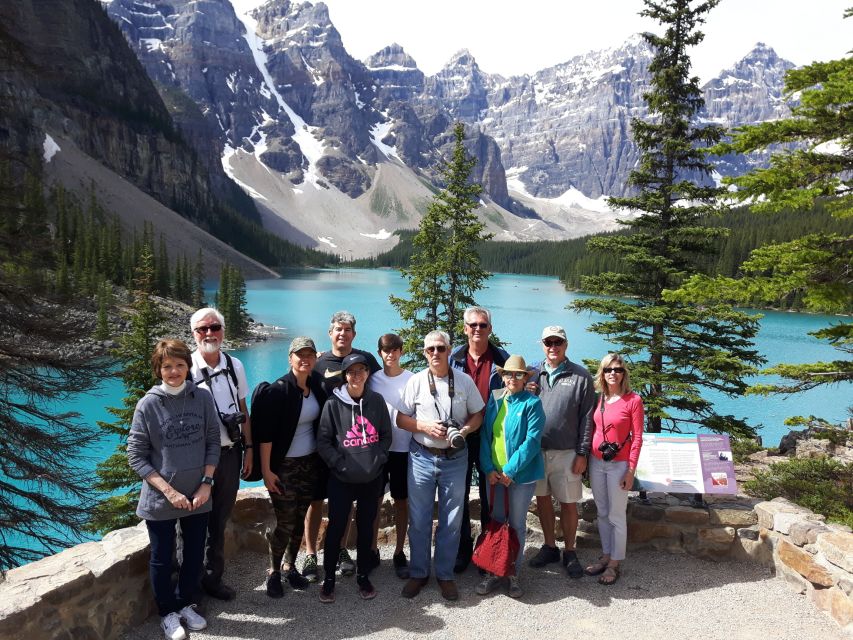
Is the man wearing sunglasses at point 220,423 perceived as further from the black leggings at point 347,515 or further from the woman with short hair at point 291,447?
the black leggings at point 347,515

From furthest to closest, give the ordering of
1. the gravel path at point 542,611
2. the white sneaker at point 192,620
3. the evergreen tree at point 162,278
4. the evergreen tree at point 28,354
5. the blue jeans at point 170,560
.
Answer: the evergreen tree at point 162,278, the evergreen tree at point 28,354, the gravel path at point 542,611, the white sneaker at point 192,620, the blue jeans at point 170,560

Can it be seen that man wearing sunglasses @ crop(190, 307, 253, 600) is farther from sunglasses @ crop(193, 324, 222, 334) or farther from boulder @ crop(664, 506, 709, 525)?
boulder @ crop(664, 506, 709, 525)

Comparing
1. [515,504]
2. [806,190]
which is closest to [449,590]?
[515,504]

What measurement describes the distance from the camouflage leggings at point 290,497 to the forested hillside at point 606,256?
1763 centimetres

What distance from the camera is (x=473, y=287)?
14586mm

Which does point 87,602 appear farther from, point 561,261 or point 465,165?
point 561,261

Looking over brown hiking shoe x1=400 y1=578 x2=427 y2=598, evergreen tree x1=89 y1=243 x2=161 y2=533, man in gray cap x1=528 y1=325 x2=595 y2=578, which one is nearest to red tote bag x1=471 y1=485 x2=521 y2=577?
brown hiking shoe x1=400 y1=578 x2=427 y2=598

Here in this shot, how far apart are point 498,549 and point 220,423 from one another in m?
2.80

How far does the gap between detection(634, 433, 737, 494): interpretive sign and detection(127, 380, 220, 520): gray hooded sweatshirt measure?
437cm

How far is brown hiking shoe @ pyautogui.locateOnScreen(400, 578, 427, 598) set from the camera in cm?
504

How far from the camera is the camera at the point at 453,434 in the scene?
4871 mm

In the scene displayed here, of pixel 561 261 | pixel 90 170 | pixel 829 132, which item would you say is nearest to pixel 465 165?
pixel 829 132

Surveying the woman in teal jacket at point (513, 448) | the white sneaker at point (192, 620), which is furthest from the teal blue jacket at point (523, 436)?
the white sneaker at point (192, 620)

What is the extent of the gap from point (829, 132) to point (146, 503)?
7461 millimetres
